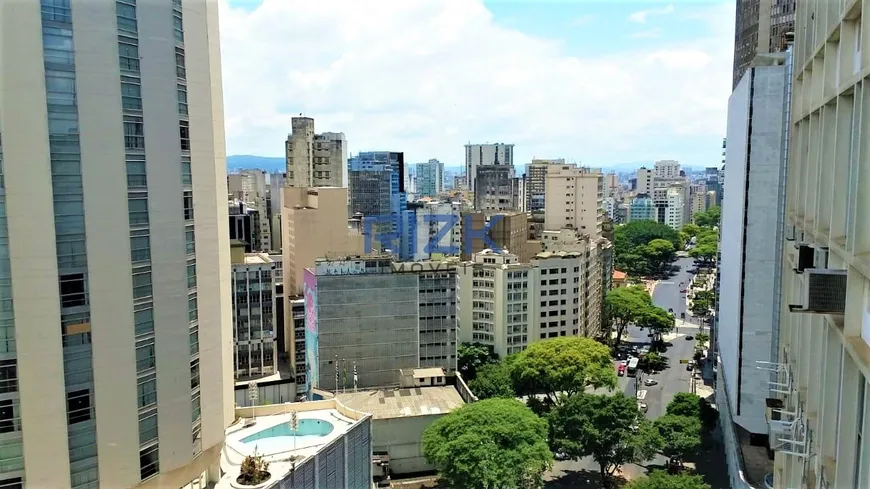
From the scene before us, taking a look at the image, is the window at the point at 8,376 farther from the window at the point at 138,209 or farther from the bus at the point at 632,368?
the bus at the point at 632,368

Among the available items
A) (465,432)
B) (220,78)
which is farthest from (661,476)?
(220,78)

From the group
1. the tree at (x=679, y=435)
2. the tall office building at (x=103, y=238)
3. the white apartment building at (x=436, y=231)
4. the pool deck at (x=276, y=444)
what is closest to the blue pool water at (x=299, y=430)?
the pool deck at (x=276, y=444)

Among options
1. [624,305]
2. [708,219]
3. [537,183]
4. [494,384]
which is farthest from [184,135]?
[708,219]

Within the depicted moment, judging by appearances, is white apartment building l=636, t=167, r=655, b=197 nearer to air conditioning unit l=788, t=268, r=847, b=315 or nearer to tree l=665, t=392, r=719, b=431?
tree l=665, t=392, r=719, b=431

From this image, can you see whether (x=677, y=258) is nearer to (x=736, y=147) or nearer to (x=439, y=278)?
(x=439, y=278)

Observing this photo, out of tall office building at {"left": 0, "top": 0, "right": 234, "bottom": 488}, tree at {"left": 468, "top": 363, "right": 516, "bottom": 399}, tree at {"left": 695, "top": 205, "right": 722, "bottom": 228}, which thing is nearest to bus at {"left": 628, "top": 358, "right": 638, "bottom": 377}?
tree at {"left": 468, "top": 363, "right": 516, "bottom": 399}

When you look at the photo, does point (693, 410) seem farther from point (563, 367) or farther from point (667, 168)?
point (667, 168)

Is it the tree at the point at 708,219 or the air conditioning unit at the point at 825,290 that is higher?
the air conditioning unit at the point at 825,290
